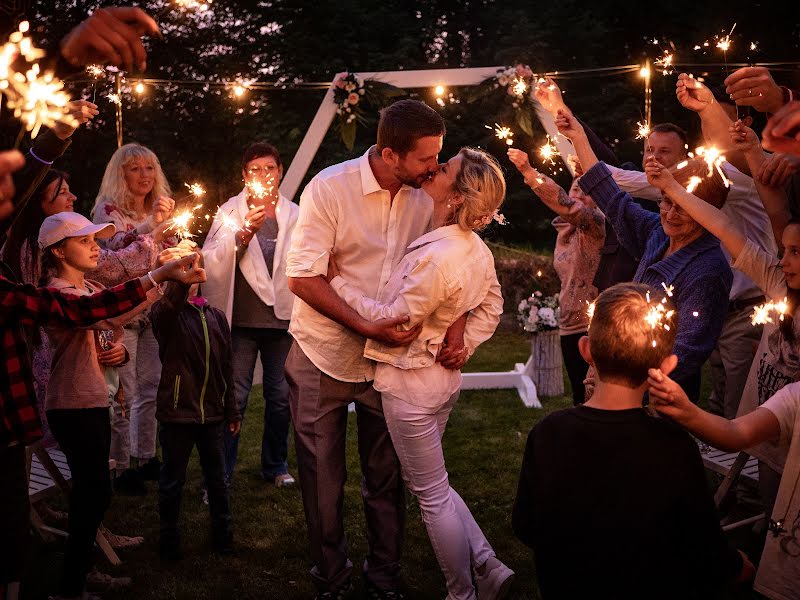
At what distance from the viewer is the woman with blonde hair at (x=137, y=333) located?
5.34 meters

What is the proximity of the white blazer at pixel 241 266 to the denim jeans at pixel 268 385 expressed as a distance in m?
0.19

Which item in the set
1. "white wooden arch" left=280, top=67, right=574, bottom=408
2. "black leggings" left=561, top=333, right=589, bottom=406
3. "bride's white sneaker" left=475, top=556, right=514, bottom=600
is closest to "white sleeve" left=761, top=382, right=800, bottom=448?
"bride's white sneaker" left=475, top=556, right=514, bottom=600

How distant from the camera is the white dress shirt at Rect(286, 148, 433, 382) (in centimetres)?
362

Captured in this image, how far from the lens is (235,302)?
5281 mm

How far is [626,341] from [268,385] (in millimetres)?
3475

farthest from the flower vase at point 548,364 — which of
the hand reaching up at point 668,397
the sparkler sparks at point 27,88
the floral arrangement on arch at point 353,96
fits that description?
the sparkler sparks at point 27,88

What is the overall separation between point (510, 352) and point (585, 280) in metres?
5.72

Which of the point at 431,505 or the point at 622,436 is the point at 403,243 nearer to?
the point at 431,505

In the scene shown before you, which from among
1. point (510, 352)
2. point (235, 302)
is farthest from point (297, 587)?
point (510, 352)

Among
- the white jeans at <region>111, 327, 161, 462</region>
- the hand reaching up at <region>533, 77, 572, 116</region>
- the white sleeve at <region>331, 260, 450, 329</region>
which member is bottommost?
the white jeans at <region>111, 327, 161, 462</region>

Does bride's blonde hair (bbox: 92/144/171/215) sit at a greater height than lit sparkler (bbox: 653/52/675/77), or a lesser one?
lesser

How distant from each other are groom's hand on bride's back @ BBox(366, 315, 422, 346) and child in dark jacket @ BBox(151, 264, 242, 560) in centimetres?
118

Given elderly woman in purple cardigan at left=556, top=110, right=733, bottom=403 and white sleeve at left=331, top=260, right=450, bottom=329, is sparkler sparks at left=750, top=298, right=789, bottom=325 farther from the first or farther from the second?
white sleeve at left=331, top=260, right=450, bottom=329

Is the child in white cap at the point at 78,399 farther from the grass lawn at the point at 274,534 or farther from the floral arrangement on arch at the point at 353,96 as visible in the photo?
the floral arrangement on arch at the point at 353,96
